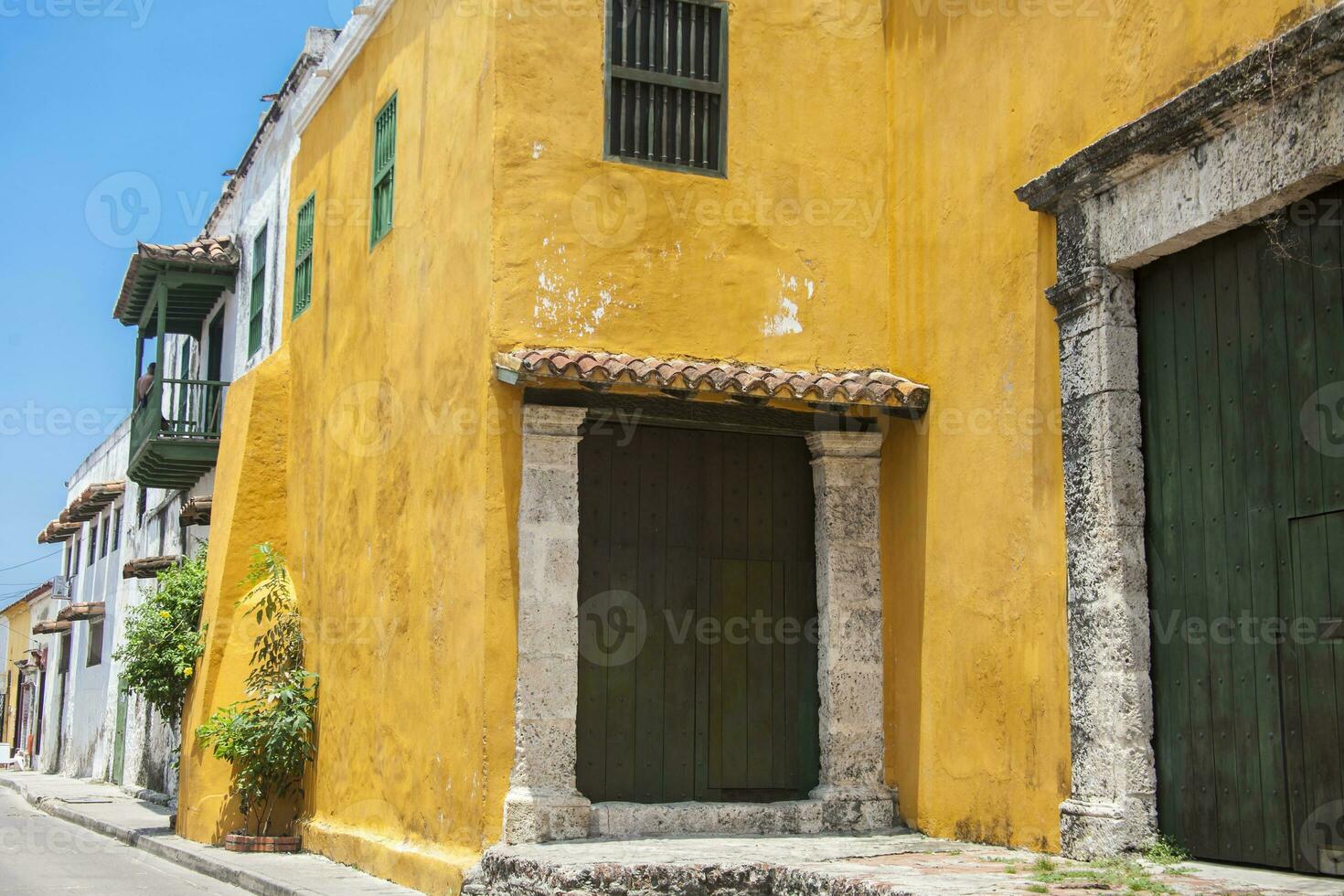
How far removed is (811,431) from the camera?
353 inches

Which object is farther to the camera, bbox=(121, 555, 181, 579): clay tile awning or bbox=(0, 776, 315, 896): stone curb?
bbox=(121, 555, 181, 579): clay tile awning

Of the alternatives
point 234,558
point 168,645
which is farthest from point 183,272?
point 234,558

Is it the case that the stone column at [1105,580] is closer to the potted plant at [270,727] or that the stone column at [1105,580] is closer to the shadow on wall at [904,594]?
the shadow on wall at [904,594]

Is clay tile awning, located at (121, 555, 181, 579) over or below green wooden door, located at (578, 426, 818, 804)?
over

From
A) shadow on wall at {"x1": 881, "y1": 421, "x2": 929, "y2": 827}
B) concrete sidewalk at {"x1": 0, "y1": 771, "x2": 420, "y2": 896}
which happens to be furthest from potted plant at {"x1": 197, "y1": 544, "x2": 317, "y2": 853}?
shadow on wall at {"x1": 881, "y1": 421, "x2": 929, "y2": 827}

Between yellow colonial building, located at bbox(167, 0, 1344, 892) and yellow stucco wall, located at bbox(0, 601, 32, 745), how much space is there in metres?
35.3

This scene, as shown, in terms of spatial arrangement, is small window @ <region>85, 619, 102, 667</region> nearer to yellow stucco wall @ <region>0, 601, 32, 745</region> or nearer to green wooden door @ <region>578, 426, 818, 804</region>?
yellow stucco wall @ <region>0, 601, 32, 745</region>

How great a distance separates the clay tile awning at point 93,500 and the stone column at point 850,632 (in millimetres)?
19547

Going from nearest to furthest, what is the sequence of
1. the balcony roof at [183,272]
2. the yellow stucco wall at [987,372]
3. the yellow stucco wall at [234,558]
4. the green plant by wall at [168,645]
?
1. the yellow stucco wall at [987,372]
2. the yellow stucco wall at [234,558]
3. the green plant by wall at [168,645]
4. the balcony roof at [183,272]

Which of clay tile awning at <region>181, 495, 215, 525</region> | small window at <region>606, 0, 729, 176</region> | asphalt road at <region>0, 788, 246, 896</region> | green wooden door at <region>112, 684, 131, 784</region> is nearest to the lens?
small window at <region>606, 0, 729, 176</region>

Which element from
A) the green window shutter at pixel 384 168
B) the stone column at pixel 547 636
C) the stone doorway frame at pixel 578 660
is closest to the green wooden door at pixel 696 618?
the stone doorway frame at pixel 578 660

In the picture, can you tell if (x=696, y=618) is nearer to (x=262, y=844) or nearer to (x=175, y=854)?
(x=262, y=844)

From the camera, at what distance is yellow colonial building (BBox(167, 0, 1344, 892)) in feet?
22.5

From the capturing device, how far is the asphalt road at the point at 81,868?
31.8 ft
